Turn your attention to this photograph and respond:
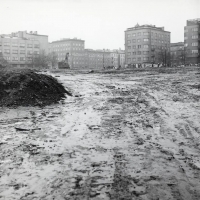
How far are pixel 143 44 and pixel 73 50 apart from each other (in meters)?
45.1

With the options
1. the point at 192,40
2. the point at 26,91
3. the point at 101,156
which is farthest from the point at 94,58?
the point at 101,156

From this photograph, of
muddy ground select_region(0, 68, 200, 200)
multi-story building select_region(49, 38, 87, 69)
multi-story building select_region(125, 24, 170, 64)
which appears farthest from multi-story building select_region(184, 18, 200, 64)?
muddy ground select_region(0, 68, 200, 200)

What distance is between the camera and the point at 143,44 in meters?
118

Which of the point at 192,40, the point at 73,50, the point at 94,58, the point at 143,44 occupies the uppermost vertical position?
the point at 192,40

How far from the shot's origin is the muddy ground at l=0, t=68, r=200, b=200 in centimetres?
301

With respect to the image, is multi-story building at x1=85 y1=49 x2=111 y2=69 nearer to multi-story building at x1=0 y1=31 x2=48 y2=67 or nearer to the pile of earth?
multi-story building at x1=0 y1=31 x2=48 y2=67

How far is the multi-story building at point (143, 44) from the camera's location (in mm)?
116625

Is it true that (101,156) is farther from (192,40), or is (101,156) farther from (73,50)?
(73,50)

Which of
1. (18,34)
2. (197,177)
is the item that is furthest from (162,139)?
(18,34)

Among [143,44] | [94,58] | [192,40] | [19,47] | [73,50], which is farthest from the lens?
[94,58]

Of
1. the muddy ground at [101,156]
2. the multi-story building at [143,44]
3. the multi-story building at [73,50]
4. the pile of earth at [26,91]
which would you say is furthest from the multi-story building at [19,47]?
the muddy ground at [101,156]

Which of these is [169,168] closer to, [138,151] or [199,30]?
[138,151]

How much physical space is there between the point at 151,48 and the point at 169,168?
392ft

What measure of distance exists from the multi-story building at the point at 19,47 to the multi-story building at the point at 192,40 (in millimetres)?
67336
